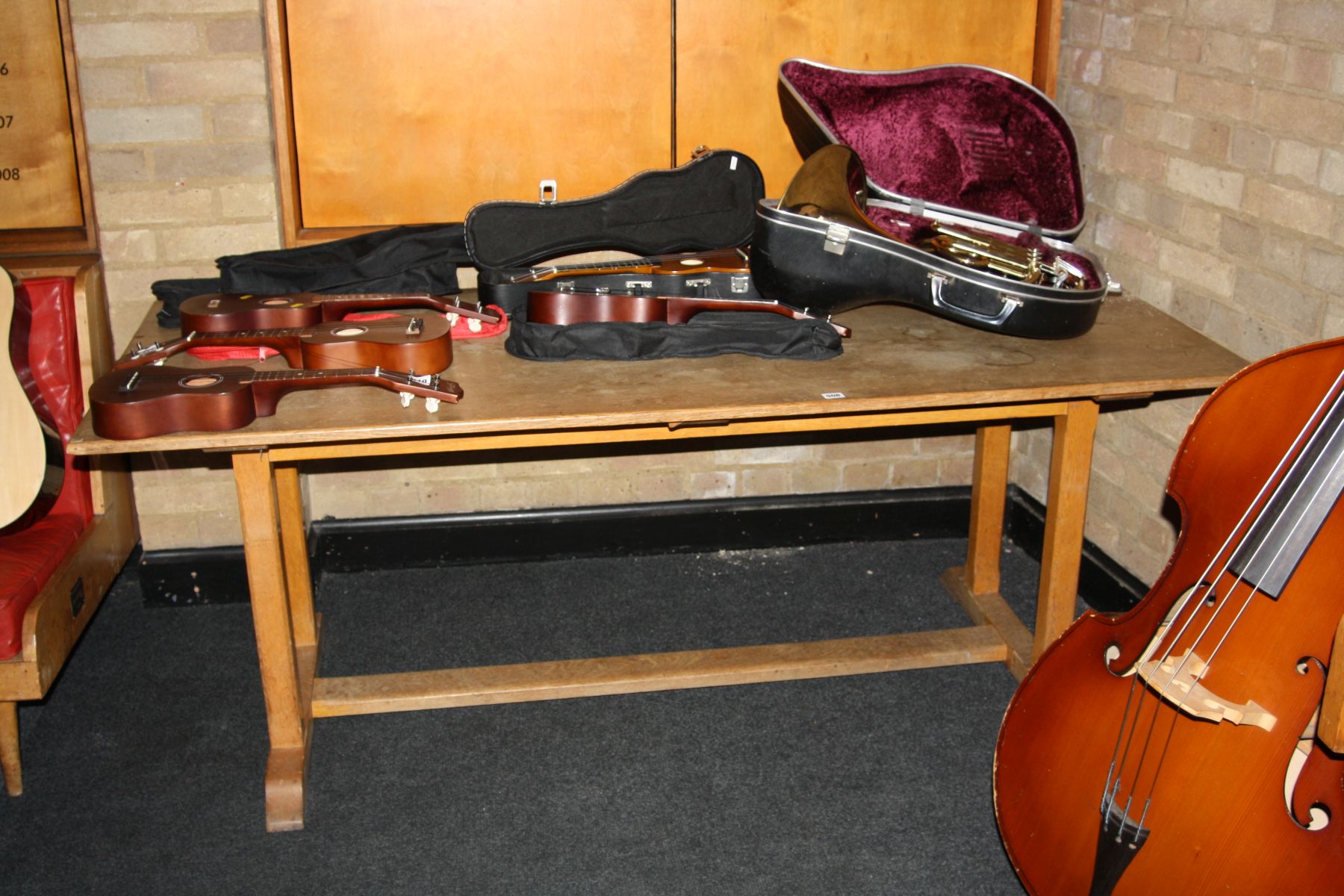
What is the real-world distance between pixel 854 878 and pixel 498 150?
1.73 m

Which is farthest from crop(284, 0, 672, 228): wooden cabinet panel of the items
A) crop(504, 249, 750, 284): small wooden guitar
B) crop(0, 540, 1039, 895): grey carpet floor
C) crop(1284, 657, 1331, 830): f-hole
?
crop(1284, 657, 1331, 830): f-hole

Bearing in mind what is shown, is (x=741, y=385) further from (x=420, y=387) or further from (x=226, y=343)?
(x=226, y=343)

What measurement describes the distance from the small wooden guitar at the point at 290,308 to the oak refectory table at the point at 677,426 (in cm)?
9

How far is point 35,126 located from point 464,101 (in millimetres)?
921

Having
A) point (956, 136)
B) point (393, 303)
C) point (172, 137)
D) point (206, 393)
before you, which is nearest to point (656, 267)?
point (393, 303)

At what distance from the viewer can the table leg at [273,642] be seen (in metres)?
2.06

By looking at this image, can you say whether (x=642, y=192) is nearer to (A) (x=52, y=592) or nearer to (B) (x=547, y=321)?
(B) (x=547, y=321)

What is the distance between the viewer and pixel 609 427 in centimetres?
208

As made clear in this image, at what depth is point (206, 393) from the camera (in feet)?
6.30

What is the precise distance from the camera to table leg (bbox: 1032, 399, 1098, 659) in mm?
2240

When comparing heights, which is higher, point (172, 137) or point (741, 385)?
point (172, 137)

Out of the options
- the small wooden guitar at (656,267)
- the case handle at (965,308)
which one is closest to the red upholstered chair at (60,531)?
the small wooden guitar at (656,267)

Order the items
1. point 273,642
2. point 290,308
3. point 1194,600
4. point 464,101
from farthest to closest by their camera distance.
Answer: point 464,101
point 290,308
point 273,642
point 1194,600

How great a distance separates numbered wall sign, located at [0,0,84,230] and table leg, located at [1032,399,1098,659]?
2.17 m
